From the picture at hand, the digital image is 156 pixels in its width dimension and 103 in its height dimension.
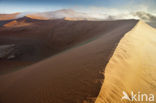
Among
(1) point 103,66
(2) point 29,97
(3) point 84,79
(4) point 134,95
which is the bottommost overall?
(2) point 29,97

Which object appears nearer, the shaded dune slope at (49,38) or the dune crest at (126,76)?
the dune crest at (126,76)

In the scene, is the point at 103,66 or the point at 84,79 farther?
the point at 103,66

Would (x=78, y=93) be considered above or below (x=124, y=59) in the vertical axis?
below

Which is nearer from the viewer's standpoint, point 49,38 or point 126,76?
point 126,76

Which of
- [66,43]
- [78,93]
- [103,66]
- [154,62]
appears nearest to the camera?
[78,93]

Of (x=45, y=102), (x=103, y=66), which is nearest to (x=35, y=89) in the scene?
(x=45, y=102)

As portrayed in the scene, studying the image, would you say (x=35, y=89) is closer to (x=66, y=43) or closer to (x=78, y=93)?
(x=78, y=93)

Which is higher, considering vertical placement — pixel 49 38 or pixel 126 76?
pixel 49 38

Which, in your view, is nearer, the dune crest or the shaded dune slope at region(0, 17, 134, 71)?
the dune crest

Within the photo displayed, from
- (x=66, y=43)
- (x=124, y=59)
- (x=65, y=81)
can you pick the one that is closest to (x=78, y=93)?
(x=65, y=81)

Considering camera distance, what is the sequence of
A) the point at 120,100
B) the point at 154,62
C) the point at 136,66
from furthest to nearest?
the point at 154,62
the point at 136,66
the point at 120,100
